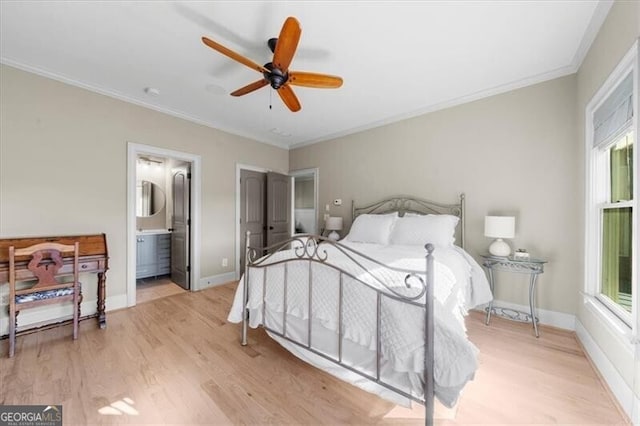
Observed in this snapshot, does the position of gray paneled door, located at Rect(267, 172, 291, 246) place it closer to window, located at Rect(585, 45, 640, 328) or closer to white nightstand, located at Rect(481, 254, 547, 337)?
white nightstand, located at Rect(481, 254, 547, 337)

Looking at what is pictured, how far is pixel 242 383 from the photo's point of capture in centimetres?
175

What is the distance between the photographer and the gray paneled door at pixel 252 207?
453 centimetres

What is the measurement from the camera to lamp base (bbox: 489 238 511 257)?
268cm

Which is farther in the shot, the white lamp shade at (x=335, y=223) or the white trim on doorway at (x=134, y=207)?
the white lamp shade at (x=335, y=223)

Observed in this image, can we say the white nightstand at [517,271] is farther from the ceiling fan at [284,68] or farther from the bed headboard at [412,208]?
the ceiling fan at [284,68]

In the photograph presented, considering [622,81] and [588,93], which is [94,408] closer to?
[622,81]

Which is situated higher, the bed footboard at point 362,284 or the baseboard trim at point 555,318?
the bed footboard at point 362,284

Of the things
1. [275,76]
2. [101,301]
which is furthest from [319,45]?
[101,301]

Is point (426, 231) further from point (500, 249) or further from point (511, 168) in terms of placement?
point (511, 168)

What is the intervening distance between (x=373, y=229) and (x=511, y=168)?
1710 millimetres

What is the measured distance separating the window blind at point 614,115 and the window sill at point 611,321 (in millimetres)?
1271

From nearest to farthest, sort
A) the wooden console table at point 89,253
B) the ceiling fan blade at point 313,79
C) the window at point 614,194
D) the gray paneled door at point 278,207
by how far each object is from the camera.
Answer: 1. the window at point 614,194
2. the ceiling fan blade at point 313,79
3. the wooden console table at point 89,253
4. the gray paneled door at point 278,207

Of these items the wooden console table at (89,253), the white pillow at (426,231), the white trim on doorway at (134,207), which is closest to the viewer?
the wooden console table at (89,253)

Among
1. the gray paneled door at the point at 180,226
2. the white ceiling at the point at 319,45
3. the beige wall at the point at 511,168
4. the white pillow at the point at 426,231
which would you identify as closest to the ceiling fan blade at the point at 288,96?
the white ceiling at the point at 319,45
